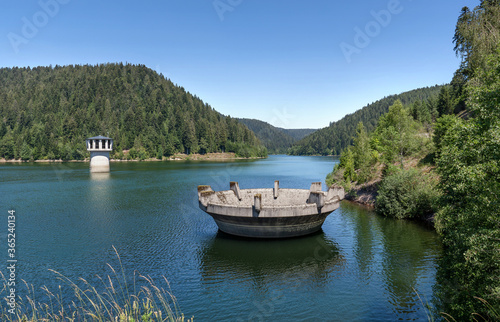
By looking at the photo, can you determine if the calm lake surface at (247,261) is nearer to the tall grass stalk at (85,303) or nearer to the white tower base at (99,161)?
the tall grass stalk at (85,303)

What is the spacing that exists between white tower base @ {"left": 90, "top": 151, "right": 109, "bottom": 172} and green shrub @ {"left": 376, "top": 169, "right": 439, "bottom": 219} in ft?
285

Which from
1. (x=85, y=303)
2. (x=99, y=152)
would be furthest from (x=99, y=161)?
(x=85, y=303)

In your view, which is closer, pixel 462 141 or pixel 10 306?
pixel 462 141

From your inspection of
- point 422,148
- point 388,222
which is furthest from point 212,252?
point 422,148

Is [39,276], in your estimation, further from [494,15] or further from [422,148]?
[494,15]

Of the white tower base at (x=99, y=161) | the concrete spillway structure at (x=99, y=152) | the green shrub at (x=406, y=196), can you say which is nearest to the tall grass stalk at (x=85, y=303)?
the green shrub at (x=406, y=196)

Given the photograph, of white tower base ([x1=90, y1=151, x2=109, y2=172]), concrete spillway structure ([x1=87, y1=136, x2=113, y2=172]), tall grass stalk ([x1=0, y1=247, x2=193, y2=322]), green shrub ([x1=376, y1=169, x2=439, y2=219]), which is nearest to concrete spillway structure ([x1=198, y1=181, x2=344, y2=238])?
tall grass stalk ([x1=0, y1=247, x2=193, y2=322])

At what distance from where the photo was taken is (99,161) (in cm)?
9544

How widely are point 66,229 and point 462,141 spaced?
3093cm

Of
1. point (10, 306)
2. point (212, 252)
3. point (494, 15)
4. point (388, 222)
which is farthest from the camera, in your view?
point (494, 15)

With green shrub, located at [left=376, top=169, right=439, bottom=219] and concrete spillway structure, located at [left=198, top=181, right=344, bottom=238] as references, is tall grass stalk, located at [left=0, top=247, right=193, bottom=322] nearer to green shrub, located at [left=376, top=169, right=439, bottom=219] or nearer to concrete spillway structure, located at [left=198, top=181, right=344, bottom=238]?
concrete spillway structure, located at [left=198, top=181, right=344, bottom=238]

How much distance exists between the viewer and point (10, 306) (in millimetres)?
13555

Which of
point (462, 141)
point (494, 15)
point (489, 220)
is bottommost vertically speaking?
point (489, 220)

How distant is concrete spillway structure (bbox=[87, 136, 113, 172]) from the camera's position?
3720 inches
